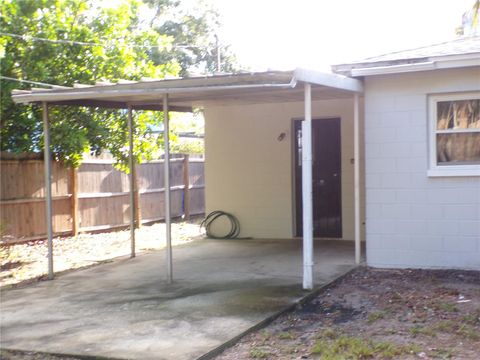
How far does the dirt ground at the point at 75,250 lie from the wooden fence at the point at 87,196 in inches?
13.8

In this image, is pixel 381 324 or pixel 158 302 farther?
pixel 158 302

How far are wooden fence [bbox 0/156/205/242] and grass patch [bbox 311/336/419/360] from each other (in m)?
7.23

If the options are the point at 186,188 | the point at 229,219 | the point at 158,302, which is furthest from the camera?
the point at 186,188

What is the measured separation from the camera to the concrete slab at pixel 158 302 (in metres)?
5.97

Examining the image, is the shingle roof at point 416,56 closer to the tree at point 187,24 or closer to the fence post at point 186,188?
the fence post at point 186,188

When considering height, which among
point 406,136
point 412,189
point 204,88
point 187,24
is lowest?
point 412,189

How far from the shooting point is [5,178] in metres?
12.3

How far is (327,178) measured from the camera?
12062 millimetres

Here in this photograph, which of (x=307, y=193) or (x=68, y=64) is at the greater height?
(x=68, y=64)

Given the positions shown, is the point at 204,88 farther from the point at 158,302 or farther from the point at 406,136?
the point at 406,136

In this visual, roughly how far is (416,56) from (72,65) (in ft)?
21.3

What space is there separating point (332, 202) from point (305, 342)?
6334mm

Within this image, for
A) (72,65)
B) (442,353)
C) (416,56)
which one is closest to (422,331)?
(442,353)

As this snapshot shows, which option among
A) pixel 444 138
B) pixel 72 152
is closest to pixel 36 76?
pixel 72 152
